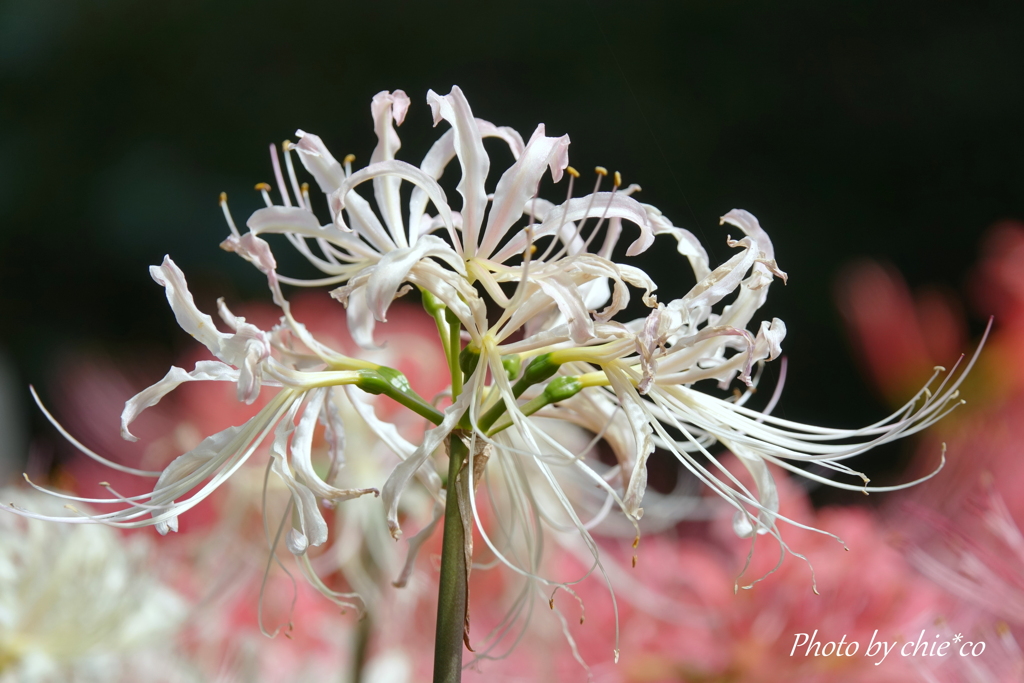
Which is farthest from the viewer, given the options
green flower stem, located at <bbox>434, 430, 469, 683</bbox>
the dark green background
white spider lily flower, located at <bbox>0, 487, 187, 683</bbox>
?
the dark green background

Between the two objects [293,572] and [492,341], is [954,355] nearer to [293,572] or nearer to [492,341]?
[293,572]

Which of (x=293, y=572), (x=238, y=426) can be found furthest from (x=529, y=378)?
(x=293, y=572)

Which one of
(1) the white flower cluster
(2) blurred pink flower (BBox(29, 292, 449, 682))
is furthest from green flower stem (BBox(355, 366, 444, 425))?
(2) blurred pink flower (BBox(29, 292, 449, 682))

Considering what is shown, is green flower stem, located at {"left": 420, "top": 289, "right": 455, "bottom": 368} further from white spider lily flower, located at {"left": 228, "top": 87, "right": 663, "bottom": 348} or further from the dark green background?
the dark green background

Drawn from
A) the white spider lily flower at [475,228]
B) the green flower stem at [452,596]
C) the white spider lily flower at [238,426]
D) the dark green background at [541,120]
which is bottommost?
the green flower stem at [452,596]

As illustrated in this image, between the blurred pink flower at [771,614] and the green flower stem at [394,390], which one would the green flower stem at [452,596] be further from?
the blurred pink flower at [771,614]

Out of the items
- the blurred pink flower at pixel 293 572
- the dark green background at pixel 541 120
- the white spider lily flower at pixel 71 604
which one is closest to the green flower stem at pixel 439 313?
the blurred pink flower at pixel 293 572
